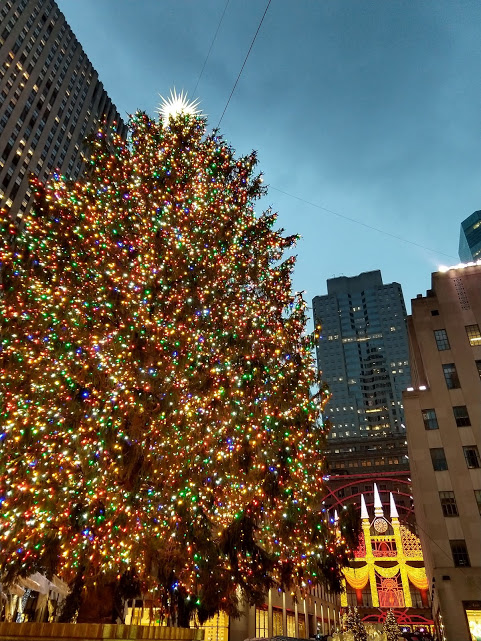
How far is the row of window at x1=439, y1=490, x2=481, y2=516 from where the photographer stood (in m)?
26.4

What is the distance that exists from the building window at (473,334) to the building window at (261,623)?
78.8 feet

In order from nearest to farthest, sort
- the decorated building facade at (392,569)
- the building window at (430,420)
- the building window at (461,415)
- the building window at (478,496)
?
1. the building window at (478,496)
2. the building window at (461,415)
3. the building window at (430,420)
4. the decorated building facade at (392,569)

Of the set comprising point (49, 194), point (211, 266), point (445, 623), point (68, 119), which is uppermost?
point (68, 119)

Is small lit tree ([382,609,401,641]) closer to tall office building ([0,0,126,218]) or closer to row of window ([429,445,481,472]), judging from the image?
row of window ([429,445,481,472])

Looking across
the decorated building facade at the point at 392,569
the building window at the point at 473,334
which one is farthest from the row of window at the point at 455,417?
the decorated building facade at the point at 392,569

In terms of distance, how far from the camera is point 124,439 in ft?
26.5

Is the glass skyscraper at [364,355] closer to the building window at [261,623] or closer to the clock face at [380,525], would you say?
the clock face at [380,525]

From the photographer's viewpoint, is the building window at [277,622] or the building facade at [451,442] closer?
the building facade at [451,442]

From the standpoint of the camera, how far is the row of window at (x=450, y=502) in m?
26.4

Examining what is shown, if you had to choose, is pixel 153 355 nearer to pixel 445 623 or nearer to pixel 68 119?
pixel 445 623

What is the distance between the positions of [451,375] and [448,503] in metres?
9.16

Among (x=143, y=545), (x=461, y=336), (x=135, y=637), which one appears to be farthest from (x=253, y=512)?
(x=461, y=336)

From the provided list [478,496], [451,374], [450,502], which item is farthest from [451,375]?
[450,502]

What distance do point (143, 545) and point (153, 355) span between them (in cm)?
407
